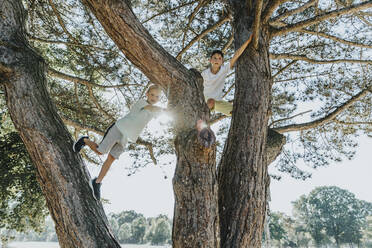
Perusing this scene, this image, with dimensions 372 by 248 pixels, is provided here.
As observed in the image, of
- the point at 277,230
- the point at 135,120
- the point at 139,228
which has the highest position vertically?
the point at 135,120

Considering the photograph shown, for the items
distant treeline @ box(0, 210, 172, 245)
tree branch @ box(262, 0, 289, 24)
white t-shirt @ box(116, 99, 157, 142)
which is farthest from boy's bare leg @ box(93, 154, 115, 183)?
distant treeline @ box(0, 210, 172, 245)

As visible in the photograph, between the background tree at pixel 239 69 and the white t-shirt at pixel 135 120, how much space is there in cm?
92

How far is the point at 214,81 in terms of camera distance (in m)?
3.26

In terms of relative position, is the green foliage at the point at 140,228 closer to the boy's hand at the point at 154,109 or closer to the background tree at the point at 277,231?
the background tree at the point at 277,231

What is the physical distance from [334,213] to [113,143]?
2257 inches

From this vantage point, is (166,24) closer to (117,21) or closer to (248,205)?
(117,21)

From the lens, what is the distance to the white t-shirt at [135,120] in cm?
291

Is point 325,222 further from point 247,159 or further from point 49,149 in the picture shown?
point 49,149

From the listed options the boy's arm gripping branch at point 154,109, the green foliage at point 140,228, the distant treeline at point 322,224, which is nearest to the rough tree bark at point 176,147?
the boy's arm gripping branch at point 154,109

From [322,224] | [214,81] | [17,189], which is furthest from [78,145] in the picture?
[322,224]

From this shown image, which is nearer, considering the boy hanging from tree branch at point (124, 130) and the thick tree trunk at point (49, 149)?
the thick tree trunk at point (49, 149)

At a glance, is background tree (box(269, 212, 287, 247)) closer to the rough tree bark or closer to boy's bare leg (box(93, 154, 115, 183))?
boy's bare leg (box(93, 154, 115, 183))

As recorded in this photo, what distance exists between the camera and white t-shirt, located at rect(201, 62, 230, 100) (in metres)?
3.21

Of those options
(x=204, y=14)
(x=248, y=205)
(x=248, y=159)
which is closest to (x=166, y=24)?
(x=204, y=14)
